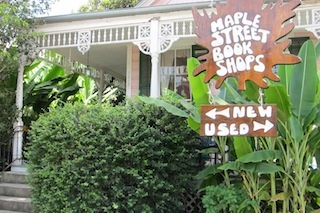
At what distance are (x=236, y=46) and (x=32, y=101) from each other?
27.1 ft

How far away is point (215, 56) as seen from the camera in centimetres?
416

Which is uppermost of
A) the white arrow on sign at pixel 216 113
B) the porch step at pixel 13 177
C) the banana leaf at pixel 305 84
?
the banana leaf at pixel 305 84

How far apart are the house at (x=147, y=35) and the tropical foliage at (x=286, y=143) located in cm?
254

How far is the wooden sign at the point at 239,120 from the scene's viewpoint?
3744mm

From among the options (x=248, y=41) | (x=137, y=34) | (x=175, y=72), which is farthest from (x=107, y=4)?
(x=248, y=41)

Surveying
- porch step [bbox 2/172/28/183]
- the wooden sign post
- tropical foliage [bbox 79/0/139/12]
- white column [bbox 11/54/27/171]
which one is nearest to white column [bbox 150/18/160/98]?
white column [bbox 11/54/27/171]

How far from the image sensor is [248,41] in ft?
13.1

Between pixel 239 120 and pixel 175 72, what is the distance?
580 cm

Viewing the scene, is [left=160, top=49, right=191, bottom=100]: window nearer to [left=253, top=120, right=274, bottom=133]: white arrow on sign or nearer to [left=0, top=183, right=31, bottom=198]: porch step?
[left=0, top=183, right=31, bottom=198]: porch step

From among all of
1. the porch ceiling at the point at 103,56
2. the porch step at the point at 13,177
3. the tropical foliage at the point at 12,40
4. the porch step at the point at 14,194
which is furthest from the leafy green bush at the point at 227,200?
the porch ceiling at the point at 103,56

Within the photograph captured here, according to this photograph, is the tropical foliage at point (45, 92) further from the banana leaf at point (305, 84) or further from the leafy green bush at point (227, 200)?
the banana leaf at point (305, 84)

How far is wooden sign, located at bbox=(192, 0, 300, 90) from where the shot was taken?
3914 millimetres

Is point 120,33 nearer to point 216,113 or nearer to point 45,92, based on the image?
point 45,92

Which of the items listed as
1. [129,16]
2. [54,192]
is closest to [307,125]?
[54,192]
